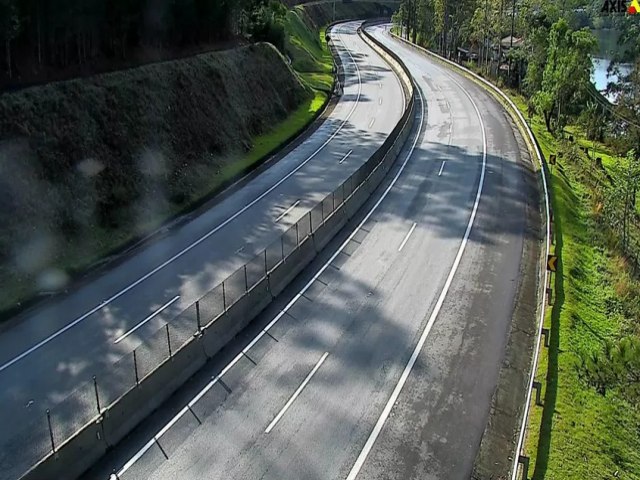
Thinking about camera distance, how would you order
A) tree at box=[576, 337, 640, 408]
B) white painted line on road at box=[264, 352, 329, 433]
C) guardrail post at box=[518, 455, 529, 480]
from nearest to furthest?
guardrail post at box=[518, 455, 529, 480], tree at box=[576, 337, 640, 408], white painted line on road at box=[264, 352, 329, 433]

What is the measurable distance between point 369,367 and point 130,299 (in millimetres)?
8722

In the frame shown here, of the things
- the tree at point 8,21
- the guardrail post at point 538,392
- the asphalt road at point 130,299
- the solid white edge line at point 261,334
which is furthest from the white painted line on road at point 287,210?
the guardrail post at point 538,392

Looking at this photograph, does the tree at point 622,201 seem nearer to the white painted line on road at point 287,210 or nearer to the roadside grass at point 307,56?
the white painted line on road at point 287,210

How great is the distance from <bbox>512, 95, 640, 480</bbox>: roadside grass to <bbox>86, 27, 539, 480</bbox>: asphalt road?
143 cm

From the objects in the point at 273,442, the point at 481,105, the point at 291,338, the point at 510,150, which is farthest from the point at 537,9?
the point at 273,442

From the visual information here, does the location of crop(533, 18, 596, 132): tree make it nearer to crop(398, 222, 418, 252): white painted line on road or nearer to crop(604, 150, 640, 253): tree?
crop(604, 150, 640, 253): tree

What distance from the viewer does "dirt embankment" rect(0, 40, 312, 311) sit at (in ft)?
80.5

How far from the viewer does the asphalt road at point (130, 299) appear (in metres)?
15.8

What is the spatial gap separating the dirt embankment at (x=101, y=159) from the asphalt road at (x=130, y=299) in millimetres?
1714

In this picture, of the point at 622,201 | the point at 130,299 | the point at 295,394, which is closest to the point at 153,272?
the point at 130,299

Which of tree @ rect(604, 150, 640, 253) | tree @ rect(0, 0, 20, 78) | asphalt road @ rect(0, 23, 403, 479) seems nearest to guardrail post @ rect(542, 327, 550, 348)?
asphalt road @ rect(0, 23, 403, 479)

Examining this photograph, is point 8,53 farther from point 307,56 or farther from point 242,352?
point 307,56

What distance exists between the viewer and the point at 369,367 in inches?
715

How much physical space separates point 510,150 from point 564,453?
30836 millimetres
